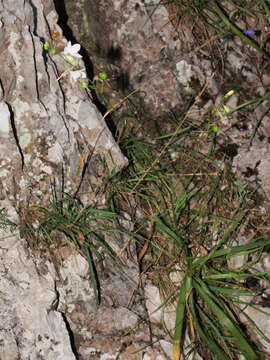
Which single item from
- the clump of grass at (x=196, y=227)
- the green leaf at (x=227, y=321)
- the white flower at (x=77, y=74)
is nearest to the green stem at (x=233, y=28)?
the clump of grass at (x=196, y=227)

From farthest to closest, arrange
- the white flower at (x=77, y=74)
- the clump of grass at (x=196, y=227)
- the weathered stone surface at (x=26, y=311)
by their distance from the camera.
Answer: the white flower at (x=77, y=74) → the clump of grass at (x=196, y=227) → the weathered stone surface at (x=26, y=311)

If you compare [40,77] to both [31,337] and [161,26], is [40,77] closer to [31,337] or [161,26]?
[161,26]

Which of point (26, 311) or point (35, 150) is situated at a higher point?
point (35, 150)

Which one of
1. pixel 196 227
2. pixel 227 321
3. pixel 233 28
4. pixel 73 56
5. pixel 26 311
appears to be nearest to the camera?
pixel 26 311

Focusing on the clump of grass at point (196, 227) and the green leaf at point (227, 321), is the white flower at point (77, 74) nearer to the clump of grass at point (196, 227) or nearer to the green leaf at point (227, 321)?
the clump of grass at point (196, 227)

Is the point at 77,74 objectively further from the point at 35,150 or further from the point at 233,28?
the point at 233,28

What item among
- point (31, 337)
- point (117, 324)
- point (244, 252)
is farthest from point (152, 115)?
point (31, 337)

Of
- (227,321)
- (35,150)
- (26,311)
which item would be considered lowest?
(227,321)

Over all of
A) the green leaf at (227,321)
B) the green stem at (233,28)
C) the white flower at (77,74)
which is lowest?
the green leaf at (227,321)

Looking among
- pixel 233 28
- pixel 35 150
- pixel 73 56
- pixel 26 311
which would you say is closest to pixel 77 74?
pixel 73 56

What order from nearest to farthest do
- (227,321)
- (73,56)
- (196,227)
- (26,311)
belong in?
(26,311) → (227,321) → (73,56) → (196,227)
